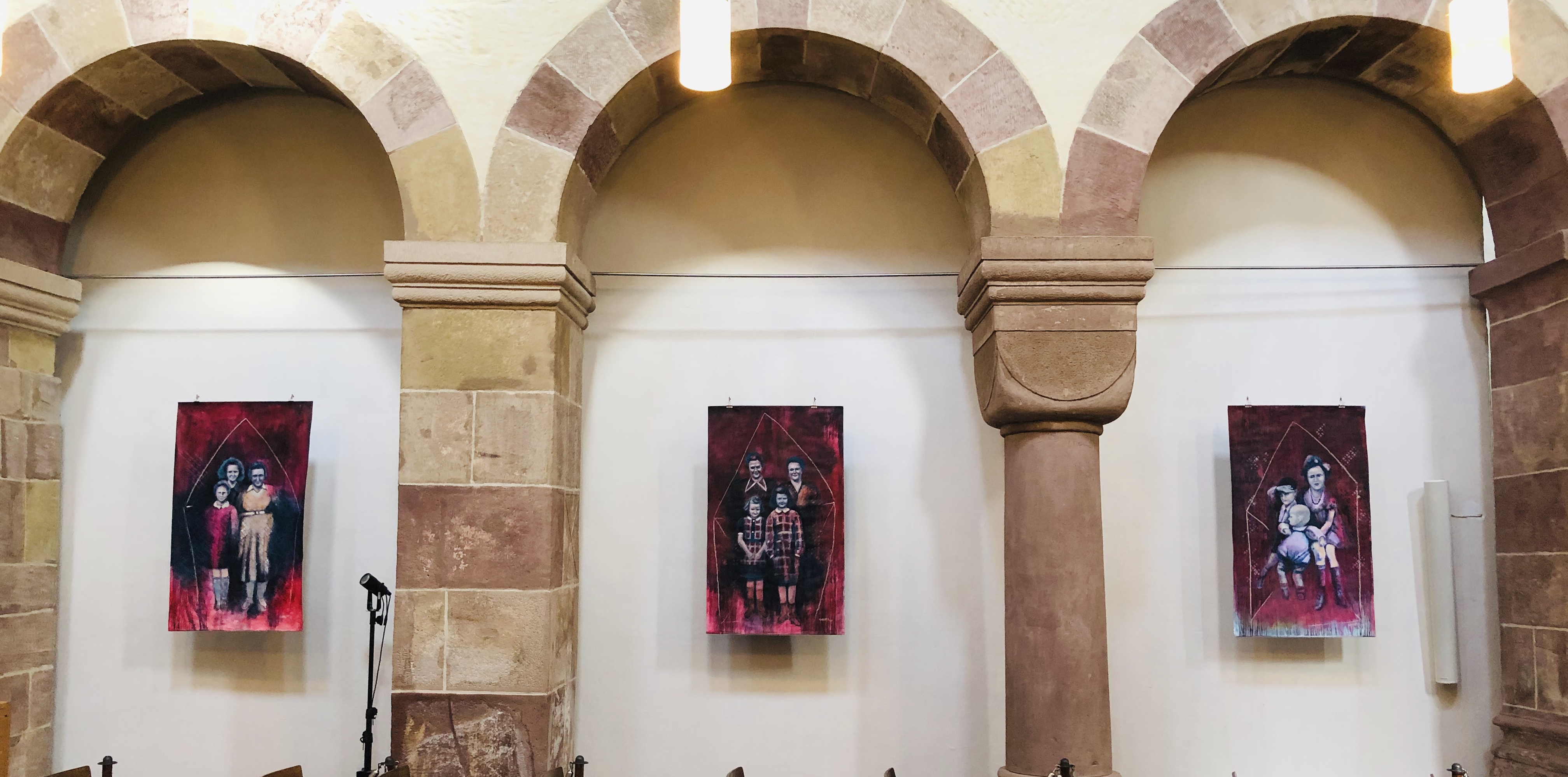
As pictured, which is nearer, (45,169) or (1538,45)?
(1538,45)

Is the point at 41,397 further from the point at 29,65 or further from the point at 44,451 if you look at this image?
the point at 29,65

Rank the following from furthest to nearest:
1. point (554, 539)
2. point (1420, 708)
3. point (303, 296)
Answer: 1. point (303, 296)
2. point (1420, 708)
3. point (554, 539)

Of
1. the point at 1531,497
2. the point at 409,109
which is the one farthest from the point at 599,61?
the point at 1531,497

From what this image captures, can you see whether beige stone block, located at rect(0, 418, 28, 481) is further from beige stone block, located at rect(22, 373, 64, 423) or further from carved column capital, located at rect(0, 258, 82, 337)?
carved column capital, located at rect(0, 258, 82, 337)

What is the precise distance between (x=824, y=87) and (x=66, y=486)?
347 centimetres

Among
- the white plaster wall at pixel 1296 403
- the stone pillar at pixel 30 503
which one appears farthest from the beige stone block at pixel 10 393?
the white plaster wall at pixel 1296 403

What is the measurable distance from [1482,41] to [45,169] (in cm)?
473

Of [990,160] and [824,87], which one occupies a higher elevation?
[824,87]

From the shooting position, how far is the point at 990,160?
387cm

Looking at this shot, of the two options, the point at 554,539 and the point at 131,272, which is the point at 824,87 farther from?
the point at 131,272

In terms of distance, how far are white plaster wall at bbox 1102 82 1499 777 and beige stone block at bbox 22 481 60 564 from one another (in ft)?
13.6

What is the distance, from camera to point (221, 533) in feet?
14.0

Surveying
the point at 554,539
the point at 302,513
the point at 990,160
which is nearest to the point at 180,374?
the point at 302,513

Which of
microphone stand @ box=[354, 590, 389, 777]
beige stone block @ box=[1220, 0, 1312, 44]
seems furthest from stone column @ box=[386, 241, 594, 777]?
beige stone block @ box=[1220, 0, 1312, 44]
